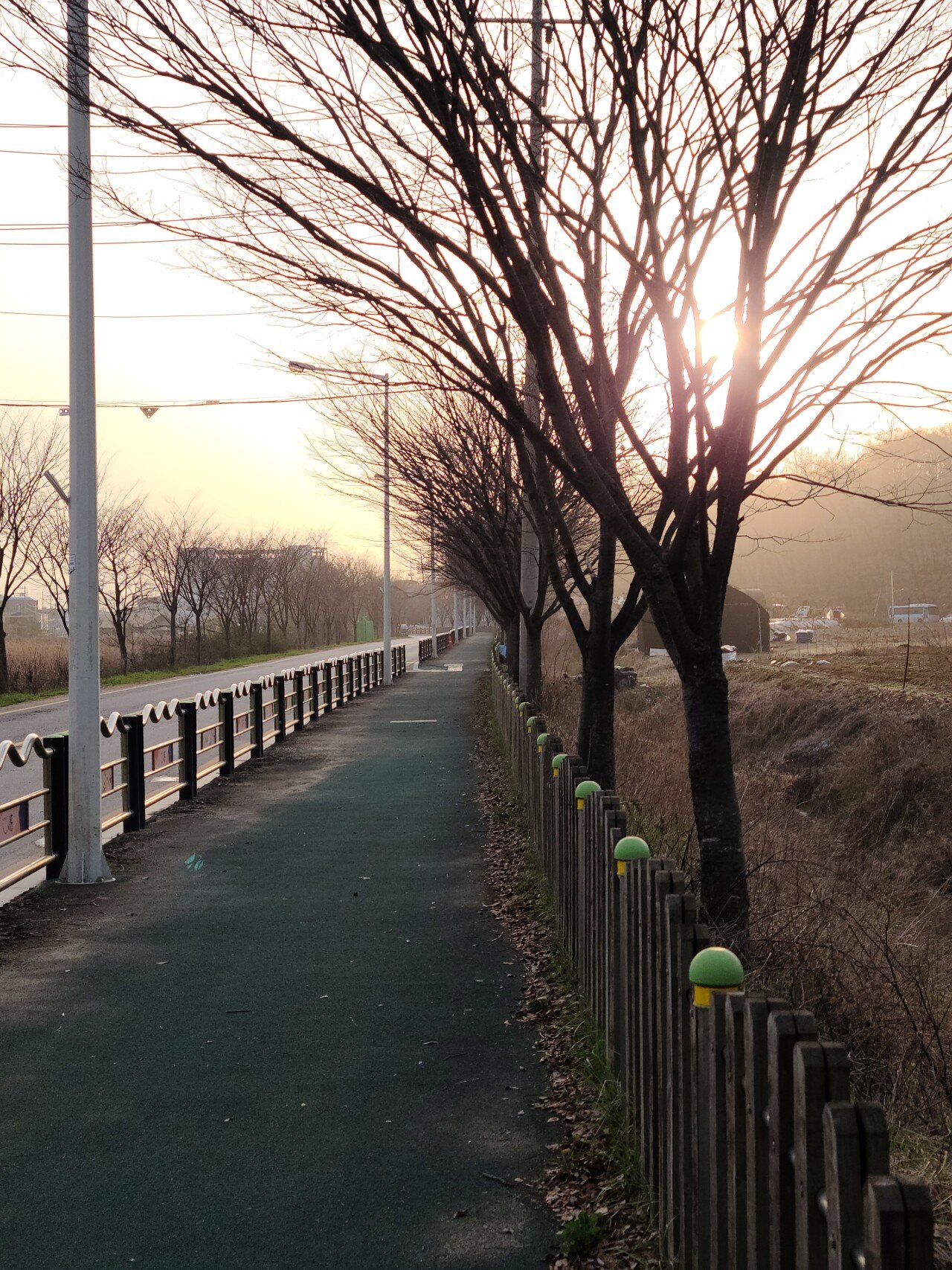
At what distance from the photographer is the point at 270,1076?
477 cm

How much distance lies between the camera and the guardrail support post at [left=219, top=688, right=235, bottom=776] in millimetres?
14555

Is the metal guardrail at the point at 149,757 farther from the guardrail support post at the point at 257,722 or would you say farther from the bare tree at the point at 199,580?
the bare tree at the point at 199,580

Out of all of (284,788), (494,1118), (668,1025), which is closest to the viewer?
(668,1025)

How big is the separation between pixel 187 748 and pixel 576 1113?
9.03 m

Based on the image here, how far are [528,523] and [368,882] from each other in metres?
8.20

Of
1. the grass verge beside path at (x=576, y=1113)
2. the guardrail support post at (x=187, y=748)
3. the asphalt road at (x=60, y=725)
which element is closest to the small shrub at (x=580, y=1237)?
the grass verge beside path at (x=576, y=1113)

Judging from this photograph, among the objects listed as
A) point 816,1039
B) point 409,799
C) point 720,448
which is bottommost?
point 409,799

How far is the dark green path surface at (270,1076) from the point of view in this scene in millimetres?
3516

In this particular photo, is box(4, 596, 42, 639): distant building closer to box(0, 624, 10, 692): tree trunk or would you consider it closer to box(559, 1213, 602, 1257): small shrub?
box(0, 624, 10, 692): tree trunk

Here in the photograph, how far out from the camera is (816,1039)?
2170 millimetres

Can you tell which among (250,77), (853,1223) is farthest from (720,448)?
(853,1223)

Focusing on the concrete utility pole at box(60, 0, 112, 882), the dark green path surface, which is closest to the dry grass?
the dark green path surface

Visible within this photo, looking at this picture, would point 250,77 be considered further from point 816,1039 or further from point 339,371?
point 816,1039

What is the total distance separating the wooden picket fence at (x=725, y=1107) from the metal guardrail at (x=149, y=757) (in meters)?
4.69
